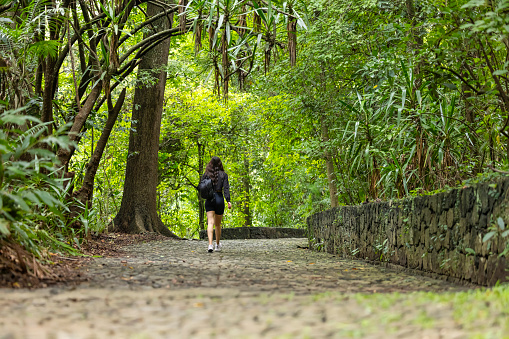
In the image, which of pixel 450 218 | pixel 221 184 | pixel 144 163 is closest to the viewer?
pixel 450 218

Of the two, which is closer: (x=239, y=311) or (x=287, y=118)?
(x=239, y=311)

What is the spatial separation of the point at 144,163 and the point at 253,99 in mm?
4254

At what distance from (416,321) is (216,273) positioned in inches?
112

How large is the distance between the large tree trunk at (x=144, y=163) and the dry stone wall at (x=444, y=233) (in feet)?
15.5

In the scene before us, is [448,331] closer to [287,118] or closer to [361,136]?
[361,136]

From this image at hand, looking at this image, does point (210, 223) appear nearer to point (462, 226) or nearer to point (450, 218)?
point (450, 218)

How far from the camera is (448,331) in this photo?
201 cm

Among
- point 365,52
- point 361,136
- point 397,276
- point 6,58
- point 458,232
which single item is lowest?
point 397,276

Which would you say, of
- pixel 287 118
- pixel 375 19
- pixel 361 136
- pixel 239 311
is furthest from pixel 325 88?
pixel 239 311

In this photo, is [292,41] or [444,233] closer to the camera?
[444,233]

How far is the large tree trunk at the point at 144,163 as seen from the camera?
33.7 feet

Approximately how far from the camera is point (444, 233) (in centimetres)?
469

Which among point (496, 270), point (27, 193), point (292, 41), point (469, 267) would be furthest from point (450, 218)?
point (27, 193)

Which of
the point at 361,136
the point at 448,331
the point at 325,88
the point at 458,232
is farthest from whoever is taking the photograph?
the point at 325,88
